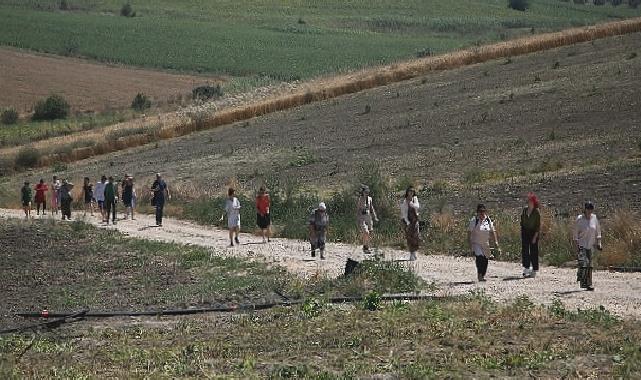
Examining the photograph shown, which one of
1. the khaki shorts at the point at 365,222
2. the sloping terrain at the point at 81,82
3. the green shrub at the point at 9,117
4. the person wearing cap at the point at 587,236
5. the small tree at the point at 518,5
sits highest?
→ the small tree at the point at 518,5

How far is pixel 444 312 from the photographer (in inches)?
736

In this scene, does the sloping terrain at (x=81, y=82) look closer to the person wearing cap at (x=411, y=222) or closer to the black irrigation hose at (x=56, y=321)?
the person wearing cap at (x=411, y=222)

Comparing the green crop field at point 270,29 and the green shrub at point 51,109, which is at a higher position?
the green crop field at point 270,29

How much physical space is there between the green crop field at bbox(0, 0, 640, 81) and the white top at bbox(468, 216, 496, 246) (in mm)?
68481

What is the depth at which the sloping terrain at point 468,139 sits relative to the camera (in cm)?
3484

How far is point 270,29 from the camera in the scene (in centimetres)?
12419

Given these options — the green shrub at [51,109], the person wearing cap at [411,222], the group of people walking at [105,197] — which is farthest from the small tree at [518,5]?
the person wearing cap at [411,222]

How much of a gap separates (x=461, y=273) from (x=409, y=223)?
9.08 ft

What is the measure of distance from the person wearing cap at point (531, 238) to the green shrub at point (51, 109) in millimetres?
61331

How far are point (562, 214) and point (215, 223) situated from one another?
1180 cm

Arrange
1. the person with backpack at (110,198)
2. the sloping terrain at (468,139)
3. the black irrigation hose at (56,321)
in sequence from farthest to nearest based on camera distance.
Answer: the person with backpack at (110,198), the sloping terrain at (468,139), the black irrigation hose at (56,321)

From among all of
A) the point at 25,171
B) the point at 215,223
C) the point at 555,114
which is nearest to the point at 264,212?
the point at 215,223

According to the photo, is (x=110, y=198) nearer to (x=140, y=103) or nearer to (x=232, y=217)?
(x=232, y=217)

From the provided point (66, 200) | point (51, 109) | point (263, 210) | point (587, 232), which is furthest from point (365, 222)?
point (51, 109)
